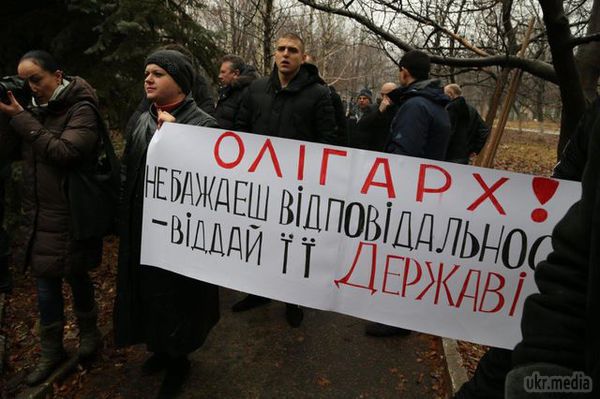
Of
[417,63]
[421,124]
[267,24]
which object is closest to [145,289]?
[421,124]

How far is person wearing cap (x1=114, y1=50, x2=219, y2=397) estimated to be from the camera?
248 centimetres

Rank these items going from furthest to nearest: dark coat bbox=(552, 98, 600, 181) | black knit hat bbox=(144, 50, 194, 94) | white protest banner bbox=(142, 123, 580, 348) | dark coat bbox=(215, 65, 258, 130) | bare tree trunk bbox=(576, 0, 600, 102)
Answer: dark coat bbox=(215, 65, 258, 130)
bare tree trunk bbox=(576, 0, 600, 102)
black knit hat bbox=(144, 50, 194, 94)
white protest banner bbox=(142, 123, 580, 348)
dark coat bbox=(552, 98, 600, 181)

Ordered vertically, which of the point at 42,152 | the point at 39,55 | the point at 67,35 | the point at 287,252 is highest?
the point at 67,35

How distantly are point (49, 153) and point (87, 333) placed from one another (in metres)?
1.34

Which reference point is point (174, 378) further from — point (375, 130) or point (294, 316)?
point (375, 130)

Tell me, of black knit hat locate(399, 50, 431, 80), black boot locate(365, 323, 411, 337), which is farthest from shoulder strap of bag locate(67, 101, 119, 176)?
black boot locate(365, 323, 411, 337)

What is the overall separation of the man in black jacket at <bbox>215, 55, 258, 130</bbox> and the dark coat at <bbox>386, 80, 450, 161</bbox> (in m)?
1.98

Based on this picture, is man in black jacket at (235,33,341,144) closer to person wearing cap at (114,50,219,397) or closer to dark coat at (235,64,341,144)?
dark coat at (235,64,341,144)

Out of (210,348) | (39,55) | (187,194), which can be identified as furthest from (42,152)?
(210,348)

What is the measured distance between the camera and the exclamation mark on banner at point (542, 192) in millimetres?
→ 2082

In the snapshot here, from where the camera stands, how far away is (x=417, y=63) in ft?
10.7

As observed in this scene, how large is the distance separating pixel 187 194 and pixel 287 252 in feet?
2.33

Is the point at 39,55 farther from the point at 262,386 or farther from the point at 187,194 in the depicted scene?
the point at 262,386

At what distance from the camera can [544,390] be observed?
916mm
